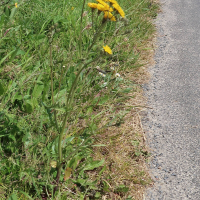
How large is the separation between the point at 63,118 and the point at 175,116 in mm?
1042

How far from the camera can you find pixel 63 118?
5.48 feet

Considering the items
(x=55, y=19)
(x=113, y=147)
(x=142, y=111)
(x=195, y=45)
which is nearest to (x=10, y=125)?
(x=113, y=147)

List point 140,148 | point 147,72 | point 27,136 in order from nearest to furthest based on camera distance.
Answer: point 27,136
point 140,148
point 147,72

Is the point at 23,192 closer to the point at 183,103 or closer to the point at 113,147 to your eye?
the point at 113,147

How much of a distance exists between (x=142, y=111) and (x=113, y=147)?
0.59 m

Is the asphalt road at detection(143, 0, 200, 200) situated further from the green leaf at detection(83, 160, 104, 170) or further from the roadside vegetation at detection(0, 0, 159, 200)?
the green leaf at detection(83, 160, 104, 170)

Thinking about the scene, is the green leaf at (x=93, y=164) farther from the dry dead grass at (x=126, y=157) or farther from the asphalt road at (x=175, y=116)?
the asphalt road at (x=175, y=116)

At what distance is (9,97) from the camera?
1.54 metres

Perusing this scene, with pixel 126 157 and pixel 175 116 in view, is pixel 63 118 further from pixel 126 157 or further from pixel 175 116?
pixel 175 116

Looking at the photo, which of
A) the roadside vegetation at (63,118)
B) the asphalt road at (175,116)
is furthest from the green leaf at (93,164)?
the asphalt road at (175,116)

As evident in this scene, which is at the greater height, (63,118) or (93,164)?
(63,118)

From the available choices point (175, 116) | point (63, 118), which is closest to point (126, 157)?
point (63, 118)

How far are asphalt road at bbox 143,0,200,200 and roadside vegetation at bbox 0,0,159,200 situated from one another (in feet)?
0.39

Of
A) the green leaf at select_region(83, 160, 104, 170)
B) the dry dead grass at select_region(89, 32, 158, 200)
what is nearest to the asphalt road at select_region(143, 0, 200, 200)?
the dry dead grass at select_region(89, 32, 158, 200)
